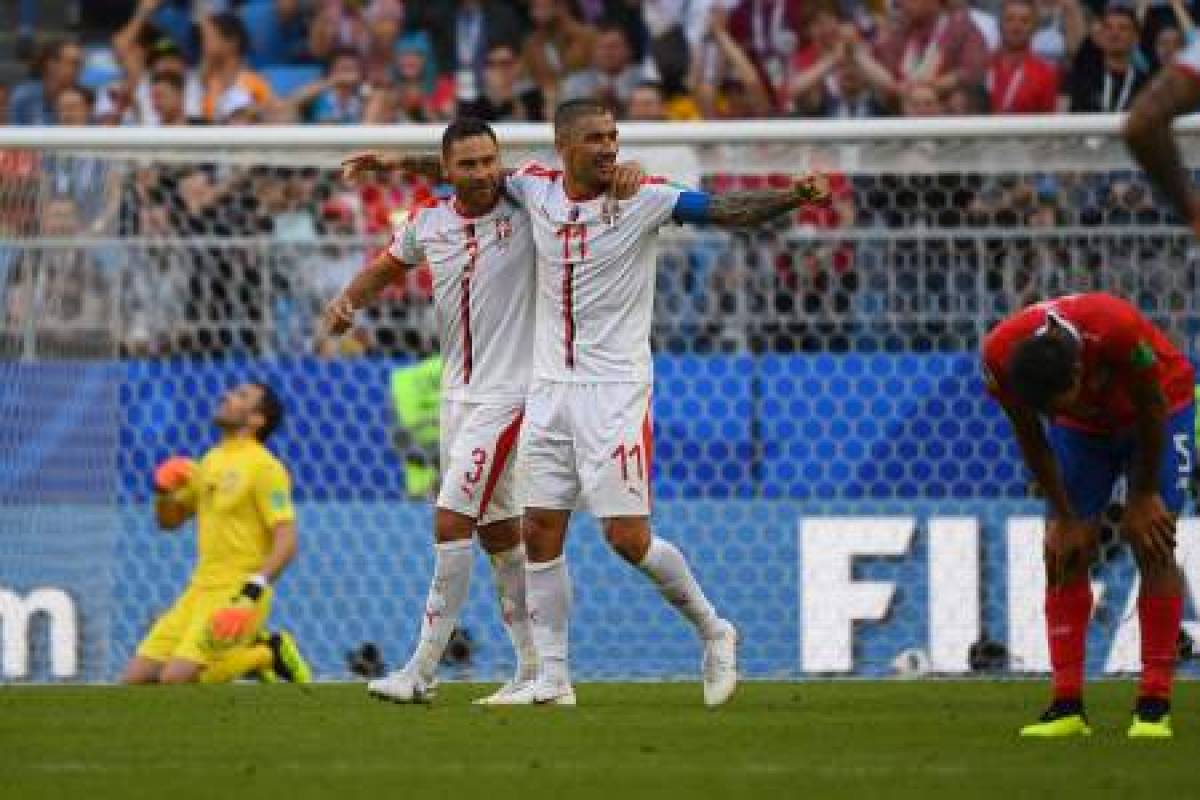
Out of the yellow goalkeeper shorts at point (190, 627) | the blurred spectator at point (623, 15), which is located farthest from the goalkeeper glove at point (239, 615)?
the blurred spectator at point (623, 15)

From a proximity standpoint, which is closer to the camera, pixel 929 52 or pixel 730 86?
pixel 929 52

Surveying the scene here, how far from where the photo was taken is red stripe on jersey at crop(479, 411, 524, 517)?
35.7ft

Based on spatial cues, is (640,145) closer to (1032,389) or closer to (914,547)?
(914,547)

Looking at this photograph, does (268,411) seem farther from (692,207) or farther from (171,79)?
(171,79)

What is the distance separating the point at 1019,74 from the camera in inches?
681

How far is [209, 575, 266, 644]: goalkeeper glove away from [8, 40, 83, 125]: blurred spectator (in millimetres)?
6671

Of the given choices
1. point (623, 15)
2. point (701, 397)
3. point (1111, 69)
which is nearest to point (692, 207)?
point (701, 397)

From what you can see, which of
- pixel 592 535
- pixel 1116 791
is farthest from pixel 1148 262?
pixel 1116 791

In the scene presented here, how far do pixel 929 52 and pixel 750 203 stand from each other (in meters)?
7.80

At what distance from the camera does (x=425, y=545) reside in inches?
587

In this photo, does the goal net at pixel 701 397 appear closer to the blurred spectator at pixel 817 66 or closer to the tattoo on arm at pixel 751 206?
the blurred spectator at pixel 817 66

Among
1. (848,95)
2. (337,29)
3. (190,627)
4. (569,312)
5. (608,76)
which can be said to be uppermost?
(337,29)

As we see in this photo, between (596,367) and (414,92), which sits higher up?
(414,92)

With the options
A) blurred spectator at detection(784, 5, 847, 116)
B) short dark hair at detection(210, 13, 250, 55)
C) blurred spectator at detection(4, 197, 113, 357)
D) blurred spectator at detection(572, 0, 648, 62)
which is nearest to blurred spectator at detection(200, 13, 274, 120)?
short dark hair at detection(210, 13, 250, 55)
